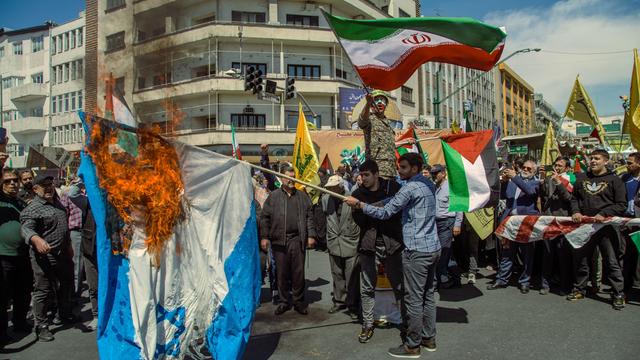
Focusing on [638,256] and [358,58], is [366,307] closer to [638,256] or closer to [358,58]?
[358,58]

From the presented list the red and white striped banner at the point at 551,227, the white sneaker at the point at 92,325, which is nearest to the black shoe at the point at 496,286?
the red and white striped banner at the point at 551,227

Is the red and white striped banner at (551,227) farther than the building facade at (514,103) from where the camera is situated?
No

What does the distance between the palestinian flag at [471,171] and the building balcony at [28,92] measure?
185 ft

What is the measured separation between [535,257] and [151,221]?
680cm

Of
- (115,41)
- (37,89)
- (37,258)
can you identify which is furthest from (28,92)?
(37,258)

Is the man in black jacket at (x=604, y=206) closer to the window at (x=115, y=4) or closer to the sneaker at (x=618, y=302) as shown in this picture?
the sneaker at (x=618, y=302)

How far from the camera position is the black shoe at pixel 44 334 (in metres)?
5.68

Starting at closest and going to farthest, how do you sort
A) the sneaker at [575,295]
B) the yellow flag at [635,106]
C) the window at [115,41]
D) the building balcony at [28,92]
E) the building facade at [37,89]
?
the sneaker at [575,295]
the window at [115,41]
the yellow flag at [635,106]
the building facade at [37,89]
the building balcony at [28,92]

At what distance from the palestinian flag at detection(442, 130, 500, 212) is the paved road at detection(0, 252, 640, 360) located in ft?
5.19

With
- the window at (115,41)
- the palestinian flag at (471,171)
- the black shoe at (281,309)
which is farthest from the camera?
the window at (115,41)

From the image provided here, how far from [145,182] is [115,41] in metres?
5.26

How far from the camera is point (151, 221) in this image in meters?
4.27

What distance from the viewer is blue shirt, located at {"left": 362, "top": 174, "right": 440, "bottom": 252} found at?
16.1 feet

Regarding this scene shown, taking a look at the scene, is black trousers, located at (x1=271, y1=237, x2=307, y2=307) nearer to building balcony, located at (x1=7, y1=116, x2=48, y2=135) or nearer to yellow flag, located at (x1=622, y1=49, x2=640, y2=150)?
yellow flag, located at (x1=622, y1=49, x2=640, y2=150)
